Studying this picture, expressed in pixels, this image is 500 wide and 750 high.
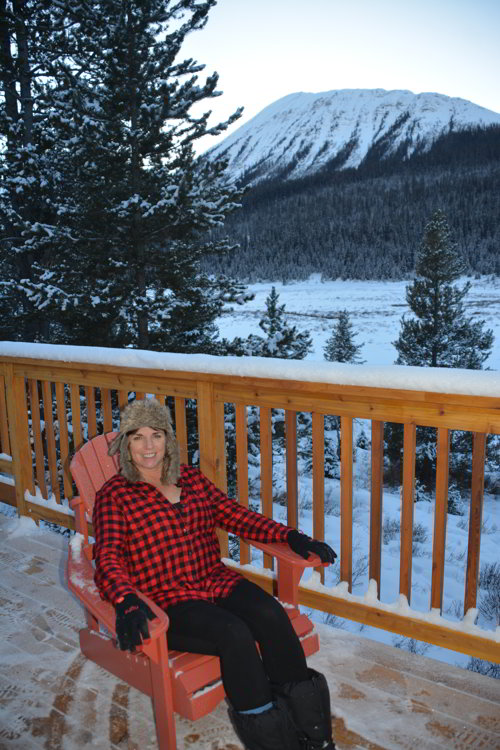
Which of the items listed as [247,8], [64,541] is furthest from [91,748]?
[247,8]

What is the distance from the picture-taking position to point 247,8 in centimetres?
1184

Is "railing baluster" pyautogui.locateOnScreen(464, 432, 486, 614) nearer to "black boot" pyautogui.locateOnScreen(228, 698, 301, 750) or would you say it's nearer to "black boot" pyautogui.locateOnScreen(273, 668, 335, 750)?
"black boot" pyautogui.locateOnScreen(273, 668, 335, 750)

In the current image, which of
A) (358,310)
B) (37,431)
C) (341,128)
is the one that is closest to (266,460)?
(37,431)

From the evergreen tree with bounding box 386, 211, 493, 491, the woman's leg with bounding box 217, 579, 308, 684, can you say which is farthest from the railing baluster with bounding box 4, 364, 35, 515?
the evergreen tree with bounding box 386, 211, 493, 491

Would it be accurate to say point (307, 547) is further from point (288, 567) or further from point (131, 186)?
point (131, 186)

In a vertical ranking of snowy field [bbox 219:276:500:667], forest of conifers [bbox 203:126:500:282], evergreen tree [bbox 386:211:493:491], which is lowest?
snowy field [bbox 219:276:500:667]

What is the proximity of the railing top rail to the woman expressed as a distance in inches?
18.4

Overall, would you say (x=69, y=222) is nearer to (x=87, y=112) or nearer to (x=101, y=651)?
(x=87, y=112)

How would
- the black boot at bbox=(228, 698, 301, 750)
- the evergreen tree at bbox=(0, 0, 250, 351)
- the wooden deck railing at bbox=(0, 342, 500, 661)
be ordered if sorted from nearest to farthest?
1. the black boot at bbox=(228, 698, 301, 750)
2. the wooden deck railing at bbox=(0, 342, 500, 661)
3. the evergreen tree at bbox=(0, 0, 250, 351)

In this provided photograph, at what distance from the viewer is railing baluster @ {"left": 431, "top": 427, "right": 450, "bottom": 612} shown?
2.01 meters

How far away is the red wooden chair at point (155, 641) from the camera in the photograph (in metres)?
1.55

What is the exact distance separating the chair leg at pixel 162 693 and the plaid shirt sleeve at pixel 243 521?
1.94 ft

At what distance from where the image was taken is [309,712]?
1605 millimetres

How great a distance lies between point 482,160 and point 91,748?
7648cm
